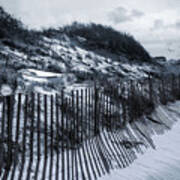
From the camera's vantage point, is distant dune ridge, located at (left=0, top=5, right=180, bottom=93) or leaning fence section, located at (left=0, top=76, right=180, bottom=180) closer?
leaning fence section, located at (left=0, top=76, right=180, bottom=180)

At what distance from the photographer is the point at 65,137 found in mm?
3793

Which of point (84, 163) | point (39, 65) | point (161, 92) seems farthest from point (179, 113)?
point (39, 65)

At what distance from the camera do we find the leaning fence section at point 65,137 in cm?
294

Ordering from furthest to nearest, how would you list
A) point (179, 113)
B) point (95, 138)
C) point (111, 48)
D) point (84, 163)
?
point (111, 48) < point (179, 113) < point (95, 138) < point (84, 163)

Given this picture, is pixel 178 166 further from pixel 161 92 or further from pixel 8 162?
pixel 161 92

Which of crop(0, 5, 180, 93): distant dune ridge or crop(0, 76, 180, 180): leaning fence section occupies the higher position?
crop(0, 5, 180, 93): distant dune ridge

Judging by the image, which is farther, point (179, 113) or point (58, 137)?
point (179, 113)

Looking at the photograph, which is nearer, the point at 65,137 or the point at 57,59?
the point at 65,137

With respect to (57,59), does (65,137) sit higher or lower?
lower

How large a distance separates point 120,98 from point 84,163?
8.88 ft

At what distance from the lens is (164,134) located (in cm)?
558

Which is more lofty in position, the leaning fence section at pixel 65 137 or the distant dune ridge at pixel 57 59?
the distant dune ridge at pixel 57 59

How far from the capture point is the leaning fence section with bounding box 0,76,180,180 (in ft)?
9.63

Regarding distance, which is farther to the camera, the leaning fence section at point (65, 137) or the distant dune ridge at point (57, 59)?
the distant dune ridge at point (57, 59)
